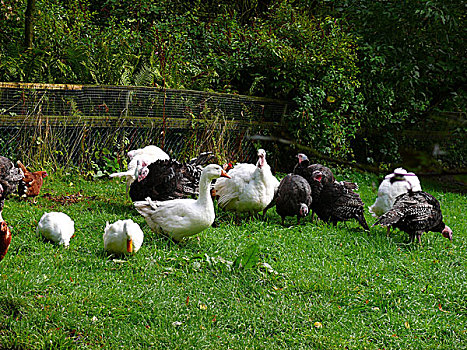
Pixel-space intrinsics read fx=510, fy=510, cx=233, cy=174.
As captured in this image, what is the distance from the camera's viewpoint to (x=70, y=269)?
4.43m

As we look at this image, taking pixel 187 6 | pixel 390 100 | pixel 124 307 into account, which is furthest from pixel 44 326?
pixel 187 6

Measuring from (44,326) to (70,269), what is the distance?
893 mm

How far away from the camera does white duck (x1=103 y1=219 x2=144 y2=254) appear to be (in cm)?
466

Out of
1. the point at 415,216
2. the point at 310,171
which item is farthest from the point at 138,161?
the point at 415,216

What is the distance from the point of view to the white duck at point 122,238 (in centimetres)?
466

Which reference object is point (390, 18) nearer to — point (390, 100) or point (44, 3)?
point (390, 100)

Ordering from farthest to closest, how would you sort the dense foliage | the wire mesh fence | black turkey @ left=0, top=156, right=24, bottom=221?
the dense foliage → the wire mesh fence → black turkey @ left=0, top=156, right=24, bottom=221

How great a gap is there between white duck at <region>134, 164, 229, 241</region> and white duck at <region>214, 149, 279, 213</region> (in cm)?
94

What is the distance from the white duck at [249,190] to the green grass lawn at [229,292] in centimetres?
43

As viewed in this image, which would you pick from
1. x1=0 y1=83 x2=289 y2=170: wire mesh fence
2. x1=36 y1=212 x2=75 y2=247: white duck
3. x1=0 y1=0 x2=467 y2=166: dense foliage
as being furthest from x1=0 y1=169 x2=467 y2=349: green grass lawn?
x1=0 y1=0 x2=467 y2=166: dense foliage

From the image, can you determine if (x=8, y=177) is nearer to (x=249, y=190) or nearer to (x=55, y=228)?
(x=55, y=228)

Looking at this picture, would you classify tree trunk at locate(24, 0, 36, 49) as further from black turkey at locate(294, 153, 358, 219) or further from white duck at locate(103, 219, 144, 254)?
white duck at locate(103, 219, 144, 254)

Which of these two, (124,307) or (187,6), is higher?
(187,6)

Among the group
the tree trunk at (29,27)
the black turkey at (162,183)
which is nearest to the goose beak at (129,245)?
the black turkey at (162,183)
